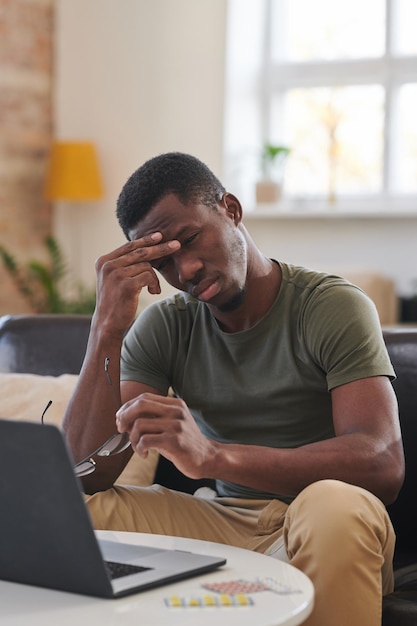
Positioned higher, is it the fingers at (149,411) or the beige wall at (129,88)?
the beige wall at (129,88)

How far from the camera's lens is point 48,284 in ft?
19.0

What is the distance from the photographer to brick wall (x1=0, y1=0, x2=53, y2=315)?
584 cm

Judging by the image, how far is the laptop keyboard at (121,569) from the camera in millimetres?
1305

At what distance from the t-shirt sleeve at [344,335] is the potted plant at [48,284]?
147 inches

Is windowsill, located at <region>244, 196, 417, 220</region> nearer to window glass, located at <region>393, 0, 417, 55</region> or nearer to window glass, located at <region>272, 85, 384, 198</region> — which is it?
window glass, located at <region>272, 85, 384, 198</region>

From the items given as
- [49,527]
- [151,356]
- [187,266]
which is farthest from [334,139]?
[49,527]

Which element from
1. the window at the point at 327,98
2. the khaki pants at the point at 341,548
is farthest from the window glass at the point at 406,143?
the khaki pants at the point at 341,548

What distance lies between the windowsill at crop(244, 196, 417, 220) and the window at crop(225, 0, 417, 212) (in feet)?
0.04

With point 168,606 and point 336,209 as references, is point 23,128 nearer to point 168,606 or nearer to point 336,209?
point 336,209

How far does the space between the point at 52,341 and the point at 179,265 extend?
710 mm

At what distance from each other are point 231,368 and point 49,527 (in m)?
0.89

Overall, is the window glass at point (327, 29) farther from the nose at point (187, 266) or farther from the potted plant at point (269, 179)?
the nose at point (187, 266)

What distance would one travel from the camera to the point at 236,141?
18.9ft

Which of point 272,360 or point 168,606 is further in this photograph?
point 272,360
